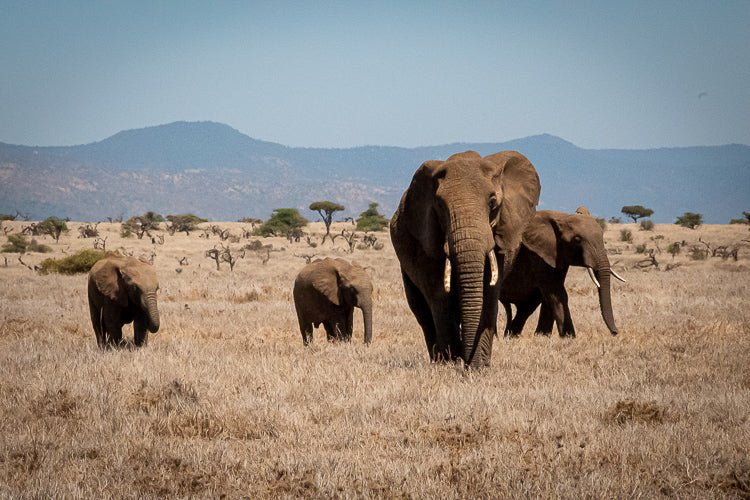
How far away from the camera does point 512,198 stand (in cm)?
909

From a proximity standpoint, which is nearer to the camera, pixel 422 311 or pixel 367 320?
pixel 422 311

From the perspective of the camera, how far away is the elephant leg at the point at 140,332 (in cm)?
1234

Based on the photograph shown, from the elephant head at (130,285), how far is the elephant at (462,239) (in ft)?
14.2

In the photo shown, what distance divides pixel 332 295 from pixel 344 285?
296mm

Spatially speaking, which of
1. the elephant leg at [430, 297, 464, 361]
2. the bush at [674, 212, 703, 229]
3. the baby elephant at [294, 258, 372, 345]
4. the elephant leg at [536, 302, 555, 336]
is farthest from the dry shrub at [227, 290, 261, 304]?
the bush at [674, 212, 703, 229]

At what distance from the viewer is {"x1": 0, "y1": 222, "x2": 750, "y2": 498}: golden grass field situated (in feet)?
17.3

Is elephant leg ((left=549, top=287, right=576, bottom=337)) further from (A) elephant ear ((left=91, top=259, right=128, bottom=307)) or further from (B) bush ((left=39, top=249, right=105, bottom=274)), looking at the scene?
(B) bush ((left=39, top=249, right=105, bottom=274))

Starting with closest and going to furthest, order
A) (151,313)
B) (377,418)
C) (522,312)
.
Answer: (377,418)
(151,313)
(522,312)

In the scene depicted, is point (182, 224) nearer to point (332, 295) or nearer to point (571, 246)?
point (332, 295)

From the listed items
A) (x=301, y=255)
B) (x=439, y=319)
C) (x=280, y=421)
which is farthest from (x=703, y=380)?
(x=301, y=255)

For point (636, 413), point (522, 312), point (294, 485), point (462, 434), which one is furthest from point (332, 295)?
point (294, 485)

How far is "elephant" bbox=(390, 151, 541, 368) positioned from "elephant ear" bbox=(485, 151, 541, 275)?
0.01m

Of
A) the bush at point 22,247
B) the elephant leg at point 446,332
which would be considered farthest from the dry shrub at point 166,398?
the bush at point 22,247

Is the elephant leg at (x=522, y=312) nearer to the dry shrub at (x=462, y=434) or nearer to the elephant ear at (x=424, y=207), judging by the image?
the elephant ear at (x=424, y=207)
